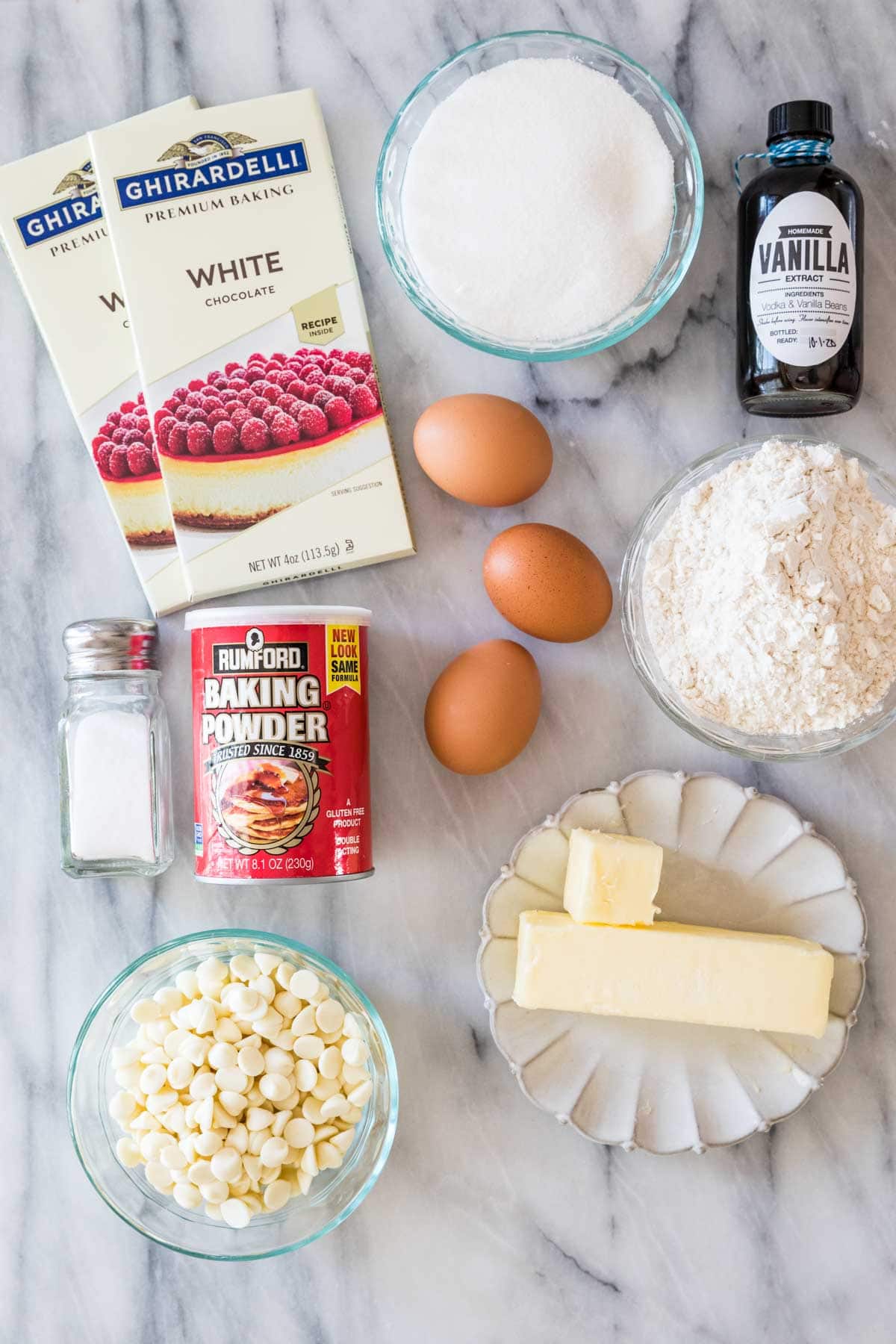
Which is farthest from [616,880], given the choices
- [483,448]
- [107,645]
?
[107,645]

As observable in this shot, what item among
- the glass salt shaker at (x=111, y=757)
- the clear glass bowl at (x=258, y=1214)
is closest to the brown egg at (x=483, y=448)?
the glass salt shaker at (x=111, y=757)

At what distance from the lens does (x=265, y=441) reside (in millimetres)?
1054

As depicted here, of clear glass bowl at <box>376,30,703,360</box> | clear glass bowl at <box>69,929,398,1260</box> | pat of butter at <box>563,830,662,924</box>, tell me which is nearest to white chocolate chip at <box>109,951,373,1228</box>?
clear glass bowl at <box>69,929,398,1260</box>

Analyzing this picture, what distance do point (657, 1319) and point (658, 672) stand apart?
72 centimetres

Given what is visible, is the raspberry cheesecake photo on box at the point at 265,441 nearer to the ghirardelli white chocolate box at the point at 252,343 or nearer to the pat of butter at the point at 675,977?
the ghirardelli white chocolate box at the point at 252,343

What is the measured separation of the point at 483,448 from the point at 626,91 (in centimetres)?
Answer: 44

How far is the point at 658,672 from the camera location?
993mm

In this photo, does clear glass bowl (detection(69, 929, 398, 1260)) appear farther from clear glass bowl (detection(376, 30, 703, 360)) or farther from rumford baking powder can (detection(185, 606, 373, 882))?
clear glass bowl (detection(376, 30, 703, 360))

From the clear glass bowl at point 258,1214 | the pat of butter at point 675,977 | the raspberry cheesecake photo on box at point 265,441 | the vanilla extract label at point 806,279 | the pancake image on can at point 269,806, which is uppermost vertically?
the vanilla extract label at point 806,279

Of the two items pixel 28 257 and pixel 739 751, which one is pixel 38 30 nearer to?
pixel 28 257

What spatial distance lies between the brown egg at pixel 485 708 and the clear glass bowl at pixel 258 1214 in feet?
0.86

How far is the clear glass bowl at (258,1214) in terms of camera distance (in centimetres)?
101

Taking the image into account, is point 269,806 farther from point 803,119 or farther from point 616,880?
point 803,119

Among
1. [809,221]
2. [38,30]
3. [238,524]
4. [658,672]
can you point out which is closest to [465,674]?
[658,672]
